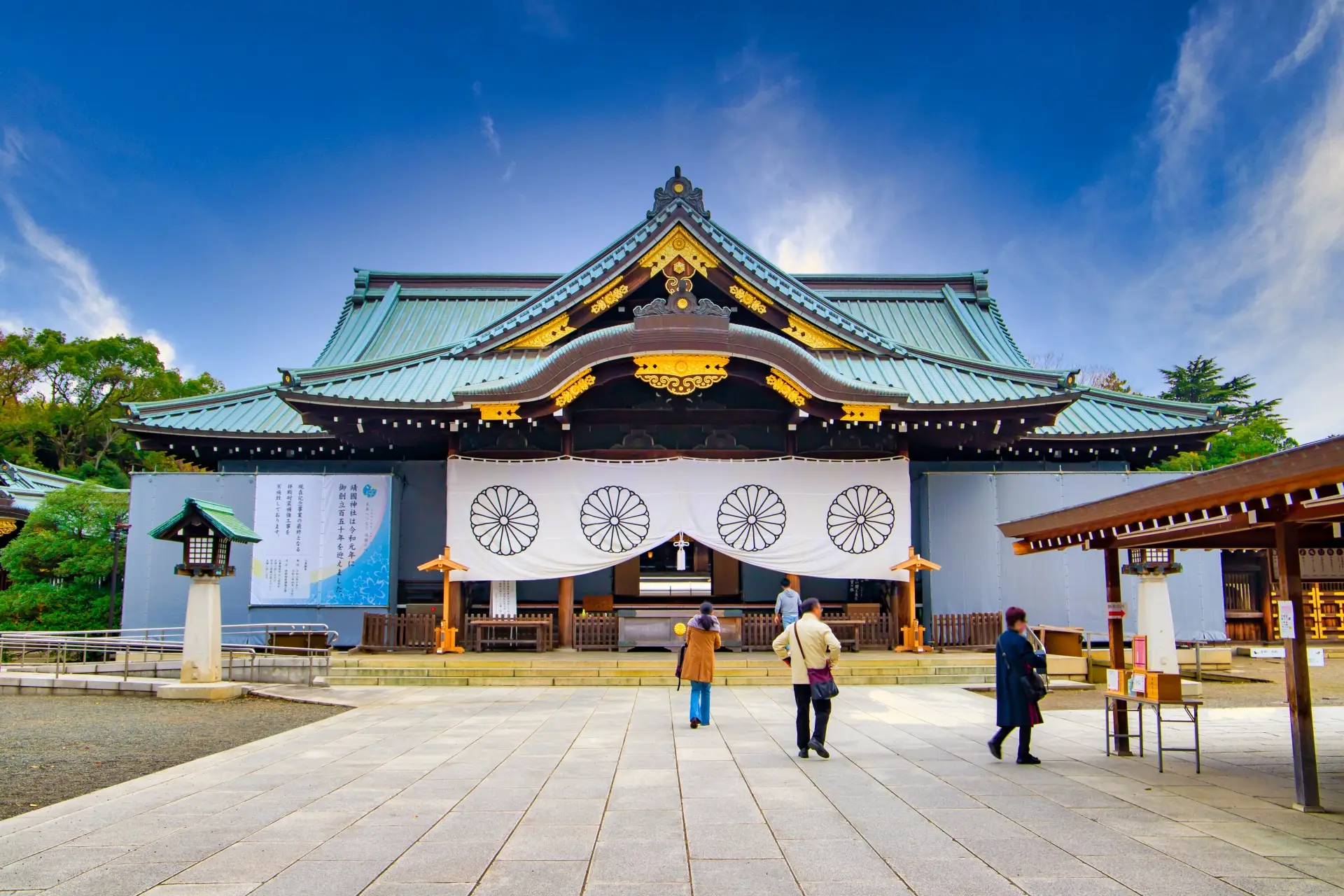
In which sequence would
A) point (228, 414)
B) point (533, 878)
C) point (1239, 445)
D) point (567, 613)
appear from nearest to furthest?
point (533, 878) < point (567, 613) < point (228, 414) < point (1239, 445)

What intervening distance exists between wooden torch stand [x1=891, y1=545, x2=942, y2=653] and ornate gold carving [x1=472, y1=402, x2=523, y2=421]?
826 cm

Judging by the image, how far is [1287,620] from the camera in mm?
6816

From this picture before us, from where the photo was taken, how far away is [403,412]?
17.0 m

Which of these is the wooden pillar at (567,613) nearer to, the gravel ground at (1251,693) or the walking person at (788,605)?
the walking person at (788,605)

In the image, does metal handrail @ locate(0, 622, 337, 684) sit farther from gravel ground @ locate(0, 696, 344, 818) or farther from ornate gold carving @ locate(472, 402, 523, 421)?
ornate gold carving @ locate(472, 402, 523, 421)

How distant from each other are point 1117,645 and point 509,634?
11987 millimetres

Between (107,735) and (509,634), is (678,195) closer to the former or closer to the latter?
(509,634)

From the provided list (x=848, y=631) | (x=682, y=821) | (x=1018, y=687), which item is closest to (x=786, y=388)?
(x=848, y=631)

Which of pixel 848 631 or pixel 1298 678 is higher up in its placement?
pixel 1298 678

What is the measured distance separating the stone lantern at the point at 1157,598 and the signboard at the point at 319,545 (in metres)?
14.3

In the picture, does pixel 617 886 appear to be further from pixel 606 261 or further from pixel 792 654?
pixel 606 261

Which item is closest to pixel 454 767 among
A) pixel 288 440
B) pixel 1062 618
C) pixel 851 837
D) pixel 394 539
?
pixel 851 837

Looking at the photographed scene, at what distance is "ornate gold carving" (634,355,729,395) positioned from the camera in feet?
55.1

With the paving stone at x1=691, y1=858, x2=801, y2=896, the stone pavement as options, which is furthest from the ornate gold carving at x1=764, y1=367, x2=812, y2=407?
the paving stone at x1=691, y1=858, x2=801, y2=896
